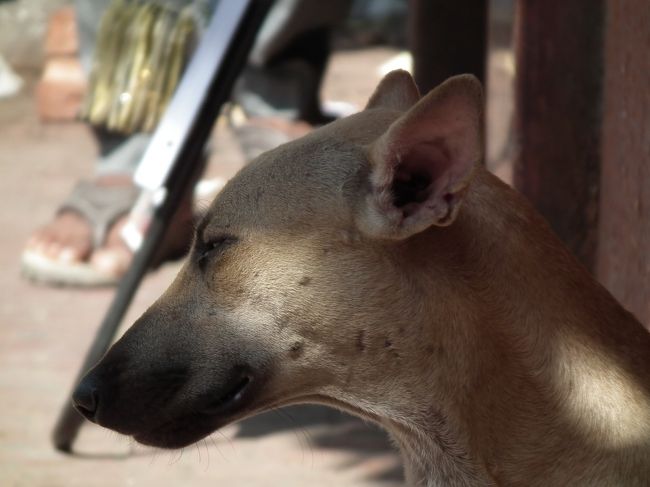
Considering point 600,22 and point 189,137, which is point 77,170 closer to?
point 189,137

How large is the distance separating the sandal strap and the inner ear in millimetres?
3703

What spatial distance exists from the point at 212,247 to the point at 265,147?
3.90 m

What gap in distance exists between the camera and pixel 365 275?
2553 millimetres

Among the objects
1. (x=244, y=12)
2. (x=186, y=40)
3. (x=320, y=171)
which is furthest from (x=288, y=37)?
(x=320, y=171)

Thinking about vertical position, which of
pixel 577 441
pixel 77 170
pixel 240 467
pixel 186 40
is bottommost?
pixel 77 170

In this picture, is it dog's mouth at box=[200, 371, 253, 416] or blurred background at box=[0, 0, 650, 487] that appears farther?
blurred background at box=[0, 0, 650, 487]

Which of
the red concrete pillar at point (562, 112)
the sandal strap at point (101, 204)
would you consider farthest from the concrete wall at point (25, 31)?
the red concrete pillar at point (562, 112)

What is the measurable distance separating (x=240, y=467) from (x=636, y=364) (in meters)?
1.97

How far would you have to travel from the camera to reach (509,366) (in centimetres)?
261

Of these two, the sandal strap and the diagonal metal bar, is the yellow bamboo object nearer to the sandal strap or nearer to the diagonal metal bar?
the sandal strap

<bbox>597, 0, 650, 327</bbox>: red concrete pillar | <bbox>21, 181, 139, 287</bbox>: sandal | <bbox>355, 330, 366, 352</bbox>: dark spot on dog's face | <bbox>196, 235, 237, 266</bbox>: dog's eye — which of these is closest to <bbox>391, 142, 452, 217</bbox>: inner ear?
<bbox>355, 330, 366, 352</bbox>: dark spot on dog's face

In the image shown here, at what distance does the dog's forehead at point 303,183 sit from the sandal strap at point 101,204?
3.46m

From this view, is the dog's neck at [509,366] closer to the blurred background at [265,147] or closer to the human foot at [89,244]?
the blurred background at [265,147]

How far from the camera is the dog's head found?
2549 millimetres
